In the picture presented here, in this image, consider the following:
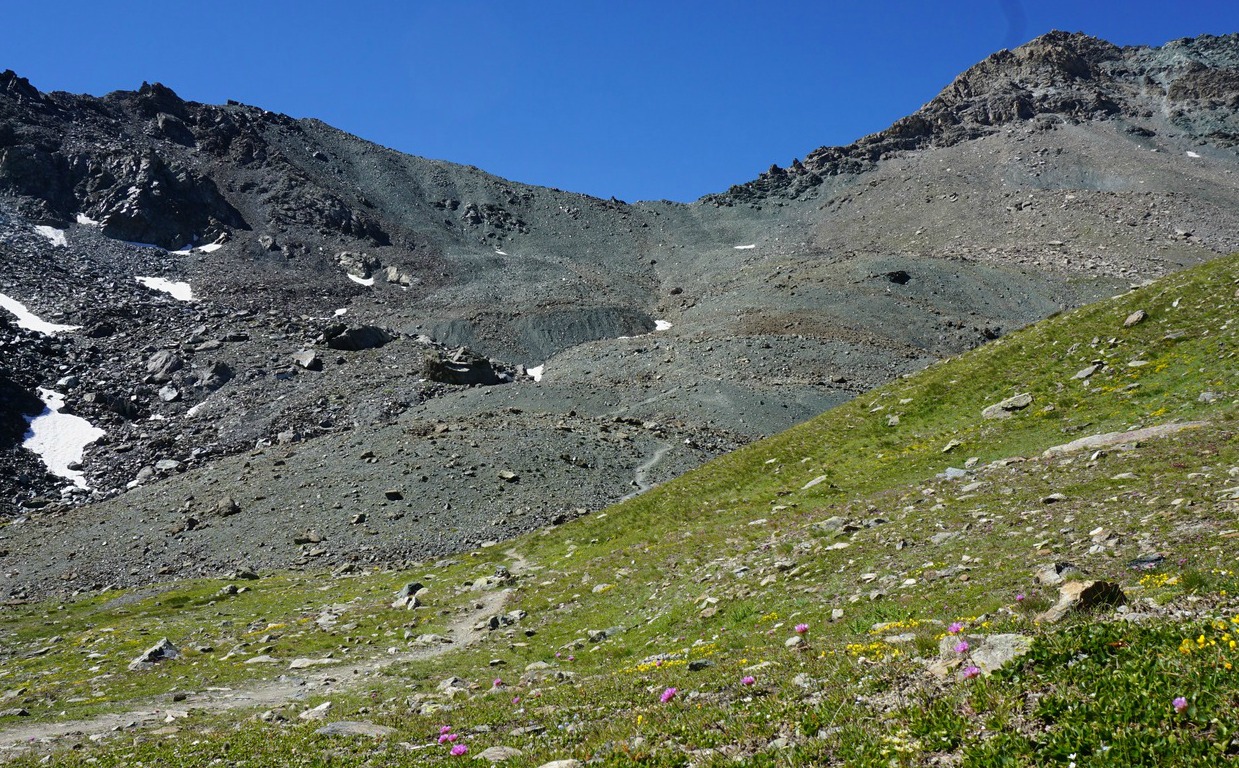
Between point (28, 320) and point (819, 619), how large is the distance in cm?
11744

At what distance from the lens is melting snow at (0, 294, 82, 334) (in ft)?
324

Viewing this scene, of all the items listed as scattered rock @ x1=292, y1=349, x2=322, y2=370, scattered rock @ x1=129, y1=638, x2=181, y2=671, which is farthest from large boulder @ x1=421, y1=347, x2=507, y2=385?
scattered rock @ x1=129, y1=638, x2=181, y2=671

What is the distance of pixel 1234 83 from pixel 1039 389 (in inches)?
8492

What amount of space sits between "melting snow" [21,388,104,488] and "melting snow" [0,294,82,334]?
19505mm

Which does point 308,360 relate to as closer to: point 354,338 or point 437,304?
point 354,338

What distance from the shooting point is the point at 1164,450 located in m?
21.9

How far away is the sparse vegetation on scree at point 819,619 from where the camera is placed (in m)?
8.51

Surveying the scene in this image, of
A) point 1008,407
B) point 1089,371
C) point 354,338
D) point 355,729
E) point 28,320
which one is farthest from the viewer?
point 28,320

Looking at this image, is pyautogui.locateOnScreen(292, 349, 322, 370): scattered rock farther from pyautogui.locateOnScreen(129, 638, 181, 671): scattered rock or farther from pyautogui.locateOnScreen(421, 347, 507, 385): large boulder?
pyautogui.locateOnScreen(129, 638, 181, 671): scattered rock

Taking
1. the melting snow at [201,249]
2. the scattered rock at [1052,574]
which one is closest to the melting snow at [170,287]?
the melting snow at [201,249]

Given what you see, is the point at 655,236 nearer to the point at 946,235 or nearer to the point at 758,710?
the point at 946,235

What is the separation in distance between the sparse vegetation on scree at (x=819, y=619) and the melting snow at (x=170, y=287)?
3524 inches

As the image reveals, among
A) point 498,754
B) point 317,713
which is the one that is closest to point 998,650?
point 498,754

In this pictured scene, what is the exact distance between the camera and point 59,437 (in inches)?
3093
